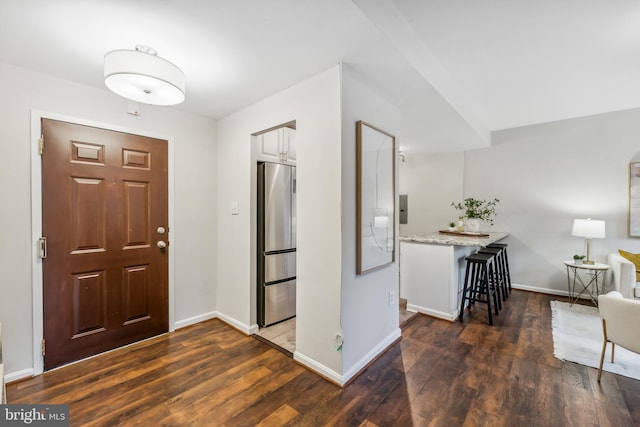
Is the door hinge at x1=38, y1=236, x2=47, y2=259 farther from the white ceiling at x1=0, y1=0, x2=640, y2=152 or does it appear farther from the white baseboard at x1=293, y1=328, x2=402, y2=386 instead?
the white baseboard at x1=293, y1=328, x2=402, y2=386

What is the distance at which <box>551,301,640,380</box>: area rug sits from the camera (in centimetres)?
212

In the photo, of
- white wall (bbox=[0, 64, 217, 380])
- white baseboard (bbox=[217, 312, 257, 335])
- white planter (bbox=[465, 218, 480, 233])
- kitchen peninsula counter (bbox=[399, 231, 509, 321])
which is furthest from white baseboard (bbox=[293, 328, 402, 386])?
white planter (bbox=[465, 218, 480, 233])

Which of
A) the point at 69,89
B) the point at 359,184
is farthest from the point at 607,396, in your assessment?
the point at 69,89

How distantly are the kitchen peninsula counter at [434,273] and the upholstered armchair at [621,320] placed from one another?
3.74 ft

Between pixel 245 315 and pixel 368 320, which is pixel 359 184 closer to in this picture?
pixel 368 320

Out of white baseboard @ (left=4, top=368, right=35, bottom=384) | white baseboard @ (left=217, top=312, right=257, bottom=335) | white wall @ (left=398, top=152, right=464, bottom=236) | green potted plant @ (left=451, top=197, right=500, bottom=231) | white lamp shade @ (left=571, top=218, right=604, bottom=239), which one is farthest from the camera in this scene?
white wall @ (left=398, top=152, right=464, bottom=236)

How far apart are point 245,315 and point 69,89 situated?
2447mm

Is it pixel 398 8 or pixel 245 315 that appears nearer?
pixel 398 8

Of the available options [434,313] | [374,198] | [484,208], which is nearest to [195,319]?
[374,198]

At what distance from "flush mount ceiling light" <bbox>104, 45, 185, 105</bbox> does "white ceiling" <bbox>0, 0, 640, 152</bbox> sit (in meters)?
0.17

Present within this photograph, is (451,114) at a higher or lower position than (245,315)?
higher

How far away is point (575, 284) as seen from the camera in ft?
12.5

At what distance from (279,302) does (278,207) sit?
1031 millimetres

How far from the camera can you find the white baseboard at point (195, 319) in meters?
2.82
